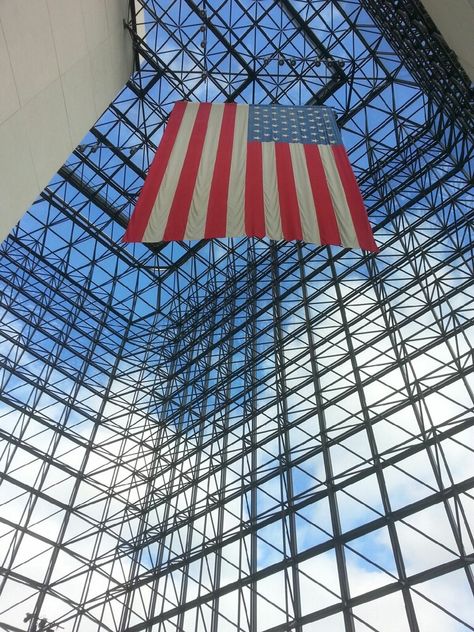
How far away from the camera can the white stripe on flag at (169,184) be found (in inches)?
389

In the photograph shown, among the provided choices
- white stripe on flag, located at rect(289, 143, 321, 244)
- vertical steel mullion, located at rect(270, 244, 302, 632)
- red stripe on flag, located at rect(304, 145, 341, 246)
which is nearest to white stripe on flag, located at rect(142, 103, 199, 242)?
white stripe on flag, located at rect(289, 143, 321, 244)

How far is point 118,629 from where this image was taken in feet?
62.5

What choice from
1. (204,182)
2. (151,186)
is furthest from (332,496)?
(151,186)

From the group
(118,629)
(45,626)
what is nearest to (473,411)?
(118,629)

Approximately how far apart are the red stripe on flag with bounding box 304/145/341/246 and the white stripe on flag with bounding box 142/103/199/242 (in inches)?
104

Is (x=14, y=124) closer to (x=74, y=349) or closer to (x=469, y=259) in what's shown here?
(x=469, y=259)

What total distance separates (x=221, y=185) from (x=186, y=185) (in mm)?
702

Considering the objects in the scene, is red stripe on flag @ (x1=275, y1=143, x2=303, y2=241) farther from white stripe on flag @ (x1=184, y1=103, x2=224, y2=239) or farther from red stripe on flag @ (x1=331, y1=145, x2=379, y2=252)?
white stripe on flag @ (x1=184, y1=103, x2=224, y2=239)

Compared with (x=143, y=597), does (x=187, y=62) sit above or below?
above

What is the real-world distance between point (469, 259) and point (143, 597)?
15.2 m

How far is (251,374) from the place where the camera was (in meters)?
22.1

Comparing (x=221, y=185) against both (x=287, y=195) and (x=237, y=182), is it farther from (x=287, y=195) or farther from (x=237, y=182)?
(x=287, y=195)

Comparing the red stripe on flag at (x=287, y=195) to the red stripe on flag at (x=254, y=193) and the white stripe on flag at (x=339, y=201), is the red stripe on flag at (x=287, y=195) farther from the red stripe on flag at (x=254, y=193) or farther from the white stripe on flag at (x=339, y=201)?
the white stripe on flag at (x=339, y=201)

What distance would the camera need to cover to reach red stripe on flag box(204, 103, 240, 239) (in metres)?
9.81
